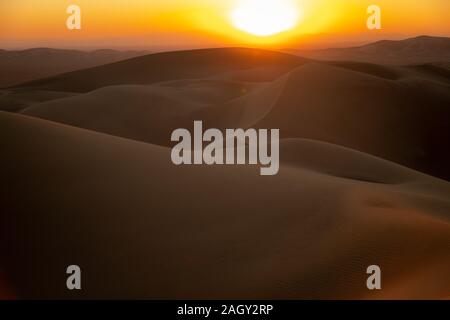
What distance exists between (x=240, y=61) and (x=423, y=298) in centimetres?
2643

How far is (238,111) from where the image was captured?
13.0 meters

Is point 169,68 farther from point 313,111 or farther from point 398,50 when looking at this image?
point 398,50

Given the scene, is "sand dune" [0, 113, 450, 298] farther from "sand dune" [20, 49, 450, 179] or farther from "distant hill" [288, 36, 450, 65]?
"distant hill" [288, 36, 450, 65]

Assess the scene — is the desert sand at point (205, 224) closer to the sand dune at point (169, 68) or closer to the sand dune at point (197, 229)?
the sand dune at point (197, 229)

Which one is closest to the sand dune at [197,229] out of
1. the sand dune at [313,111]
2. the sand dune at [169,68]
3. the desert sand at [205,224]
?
the desert sand at [205,224]

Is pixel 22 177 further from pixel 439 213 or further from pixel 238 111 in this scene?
pixel 238 111

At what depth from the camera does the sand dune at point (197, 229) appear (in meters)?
3.13

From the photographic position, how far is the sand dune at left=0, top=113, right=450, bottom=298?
10.3 ft

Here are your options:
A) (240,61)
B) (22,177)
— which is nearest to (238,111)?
(22,177)

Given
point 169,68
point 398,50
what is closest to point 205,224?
point 169,68

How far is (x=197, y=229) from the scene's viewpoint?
12.1 feet
